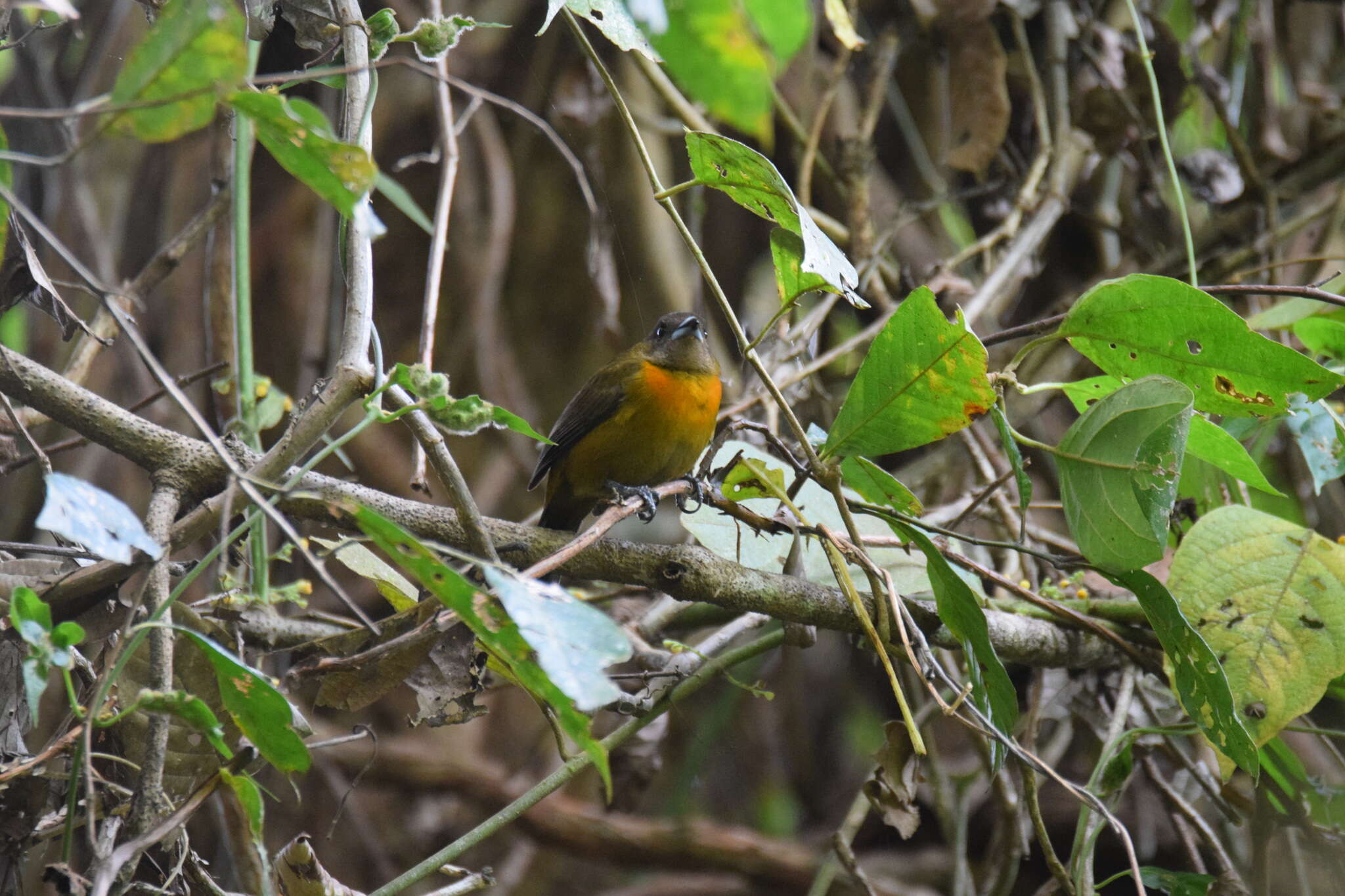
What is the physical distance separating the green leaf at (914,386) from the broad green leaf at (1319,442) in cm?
83

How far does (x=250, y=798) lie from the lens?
1.28 meters

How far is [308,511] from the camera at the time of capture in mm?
1553

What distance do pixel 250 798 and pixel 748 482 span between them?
1.03 m

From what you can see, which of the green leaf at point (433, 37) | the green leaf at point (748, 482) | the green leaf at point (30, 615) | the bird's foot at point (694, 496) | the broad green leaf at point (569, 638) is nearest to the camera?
the broad green leaf at point (569, 638)

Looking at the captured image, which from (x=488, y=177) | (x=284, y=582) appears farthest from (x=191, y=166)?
(x=284, y=582)

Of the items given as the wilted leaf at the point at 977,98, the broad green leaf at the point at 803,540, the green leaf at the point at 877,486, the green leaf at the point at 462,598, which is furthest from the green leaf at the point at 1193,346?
the wilted leaf at the point at 977,98

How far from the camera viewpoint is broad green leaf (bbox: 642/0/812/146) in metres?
0.68

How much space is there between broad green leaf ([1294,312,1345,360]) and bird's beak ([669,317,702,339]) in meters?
1.62

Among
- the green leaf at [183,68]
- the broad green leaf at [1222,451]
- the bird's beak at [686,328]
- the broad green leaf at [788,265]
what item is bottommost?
the bird's beak at [686,328]

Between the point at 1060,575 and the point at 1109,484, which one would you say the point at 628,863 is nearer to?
the point at 1060,575

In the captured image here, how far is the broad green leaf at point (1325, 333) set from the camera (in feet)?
7.11

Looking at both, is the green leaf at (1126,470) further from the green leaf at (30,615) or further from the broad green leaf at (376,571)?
the green leaf at (30,615)

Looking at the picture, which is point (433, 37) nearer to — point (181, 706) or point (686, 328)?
point (181, 706)

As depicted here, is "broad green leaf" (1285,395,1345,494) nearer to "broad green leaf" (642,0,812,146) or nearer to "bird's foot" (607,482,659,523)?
"bird's foot" (607,482,659,523)
